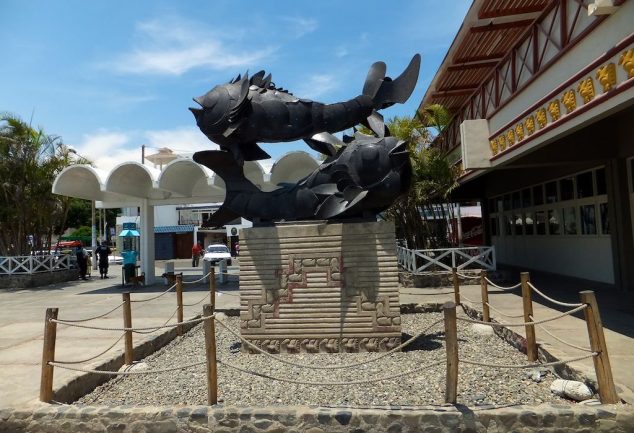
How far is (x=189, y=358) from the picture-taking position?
7.04 m

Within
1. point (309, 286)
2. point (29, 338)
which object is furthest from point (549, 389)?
point (29, 338)

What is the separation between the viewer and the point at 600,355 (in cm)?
416

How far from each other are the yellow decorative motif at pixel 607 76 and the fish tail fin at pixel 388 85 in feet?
7.79

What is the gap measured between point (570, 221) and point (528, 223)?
3300 millimetres

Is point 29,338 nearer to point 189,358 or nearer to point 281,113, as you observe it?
point 189,358

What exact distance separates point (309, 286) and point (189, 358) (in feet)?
6.72

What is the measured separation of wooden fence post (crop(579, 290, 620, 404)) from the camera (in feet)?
13.6

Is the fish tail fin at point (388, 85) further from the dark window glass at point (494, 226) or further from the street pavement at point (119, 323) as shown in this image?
the dark window glass at point (494, 226)

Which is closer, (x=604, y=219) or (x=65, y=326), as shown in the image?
(x=65, y=326)

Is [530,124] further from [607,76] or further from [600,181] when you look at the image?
[600,181]

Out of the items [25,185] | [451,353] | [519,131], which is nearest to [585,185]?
[519,131]

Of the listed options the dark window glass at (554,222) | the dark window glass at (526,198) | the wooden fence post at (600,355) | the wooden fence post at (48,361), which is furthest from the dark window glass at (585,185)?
the wooden fence post at (48,361)

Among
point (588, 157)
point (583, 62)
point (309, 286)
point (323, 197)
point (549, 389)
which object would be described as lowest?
point (549, 389)

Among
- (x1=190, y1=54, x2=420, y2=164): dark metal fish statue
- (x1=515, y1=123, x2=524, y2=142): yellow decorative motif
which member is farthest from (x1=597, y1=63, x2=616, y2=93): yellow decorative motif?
(x1=515, y1=123, x2=524, y2=142): yellow decorative motif
